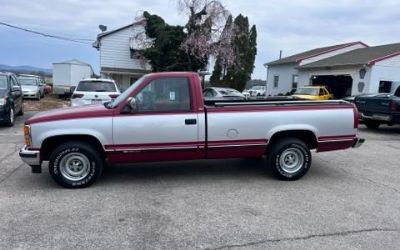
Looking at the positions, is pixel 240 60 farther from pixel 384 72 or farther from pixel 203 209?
pixel 203 209

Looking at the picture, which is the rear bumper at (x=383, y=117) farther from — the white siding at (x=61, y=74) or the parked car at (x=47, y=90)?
the white siding at (x=61, y=74)

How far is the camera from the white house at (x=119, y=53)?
33031mm

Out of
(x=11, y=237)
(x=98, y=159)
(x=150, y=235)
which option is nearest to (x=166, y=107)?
(x=98, y=159)

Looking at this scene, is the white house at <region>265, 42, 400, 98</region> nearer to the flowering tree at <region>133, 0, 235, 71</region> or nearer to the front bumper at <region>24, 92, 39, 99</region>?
the flowering tree at <region>133, 0, 235, 71</region>

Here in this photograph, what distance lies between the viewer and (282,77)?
3631cm

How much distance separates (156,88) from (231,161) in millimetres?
2667

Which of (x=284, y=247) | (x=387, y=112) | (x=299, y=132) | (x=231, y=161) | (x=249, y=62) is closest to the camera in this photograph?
(x=284, y=247)

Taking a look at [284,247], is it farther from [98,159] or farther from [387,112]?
[387,112]

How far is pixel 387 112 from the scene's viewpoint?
1294cm

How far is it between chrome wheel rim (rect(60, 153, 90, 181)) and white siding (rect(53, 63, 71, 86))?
33057mm

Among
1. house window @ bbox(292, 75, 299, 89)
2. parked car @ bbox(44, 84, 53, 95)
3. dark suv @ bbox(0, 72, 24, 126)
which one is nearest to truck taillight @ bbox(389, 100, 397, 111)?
dark suv @ bbox(0, 72, 24, 126)

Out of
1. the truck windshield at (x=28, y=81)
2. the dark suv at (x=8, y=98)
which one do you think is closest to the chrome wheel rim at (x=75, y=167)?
the dark suv at (x=8, y=98)

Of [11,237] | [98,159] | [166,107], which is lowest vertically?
[11,237]

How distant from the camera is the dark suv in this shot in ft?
39.1
